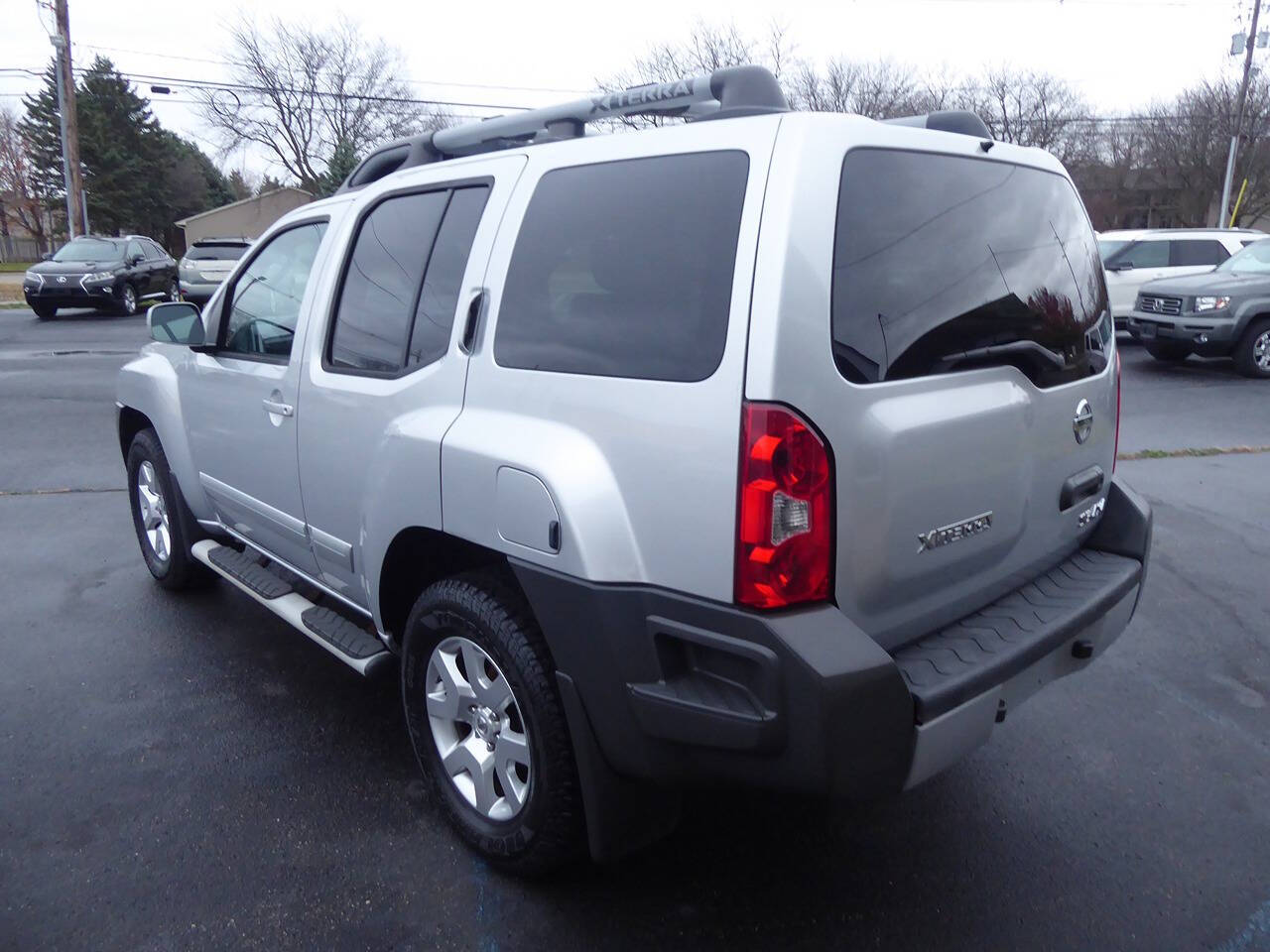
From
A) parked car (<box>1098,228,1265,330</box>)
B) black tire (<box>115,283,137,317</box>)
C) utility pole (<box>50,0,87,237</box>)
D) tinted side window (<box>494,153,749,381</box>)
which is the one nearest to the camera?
tinted side window (<box>494,153,749,381</box>)

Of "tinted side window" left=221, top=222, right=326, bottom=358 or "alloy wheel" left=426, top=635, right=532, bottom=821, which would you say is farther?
"tinted side window" left=221, top=222, right=326, bottom=358

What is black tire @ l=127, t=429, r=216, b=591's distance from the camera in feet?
15.3

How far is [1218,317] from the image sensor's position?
1230 cm

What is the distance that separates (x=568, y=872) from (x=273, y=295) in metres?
2.44

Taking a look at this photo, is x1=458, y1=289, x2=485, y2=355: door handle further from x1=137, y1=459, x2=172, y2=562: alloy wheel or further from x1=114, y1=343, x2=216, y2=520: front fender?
x1=137, y1=459, x2=172, y2=562: alloy wheel

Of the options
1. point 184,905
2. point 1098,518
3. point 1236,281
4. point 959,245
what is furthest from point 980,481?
point 1236,281

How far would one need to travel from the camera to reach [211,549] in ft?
14.6

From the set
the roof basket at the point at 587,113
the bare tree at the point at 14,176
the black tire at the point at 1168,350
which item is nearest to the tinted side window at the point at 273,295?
the roof basket at the point at 587,113

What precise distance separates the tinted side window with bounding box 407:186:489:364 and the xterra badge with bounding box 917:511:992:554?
1.38m

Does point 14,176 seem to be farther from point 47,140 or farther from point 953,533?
point 953,533

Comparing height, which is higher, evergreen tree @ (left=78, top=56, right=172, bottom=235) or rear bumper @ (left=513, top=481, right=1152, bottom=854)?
evergreen tree @ (left=78, top=56, right=172, bottom=235)

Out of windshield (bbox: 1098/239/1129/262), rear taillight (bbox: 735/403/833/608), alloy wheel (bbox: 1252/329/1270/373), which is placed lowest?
alloy wheel (bbox: 1252/329/1270/373)

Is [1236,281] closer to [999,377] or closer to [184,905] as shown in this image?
[999,377]

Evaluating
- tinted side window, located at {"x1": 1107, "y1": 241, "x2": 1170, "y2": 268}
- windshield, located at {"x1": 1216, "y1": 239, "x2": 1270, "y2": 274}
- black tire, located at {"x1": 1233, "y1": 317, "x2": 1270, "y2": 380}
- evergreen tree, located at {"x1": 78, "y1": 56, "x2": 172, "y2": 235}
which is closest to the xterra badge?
black tire, located at {"x1": 1233, "y1": 317, "x2": 1270, "y2": 380}
